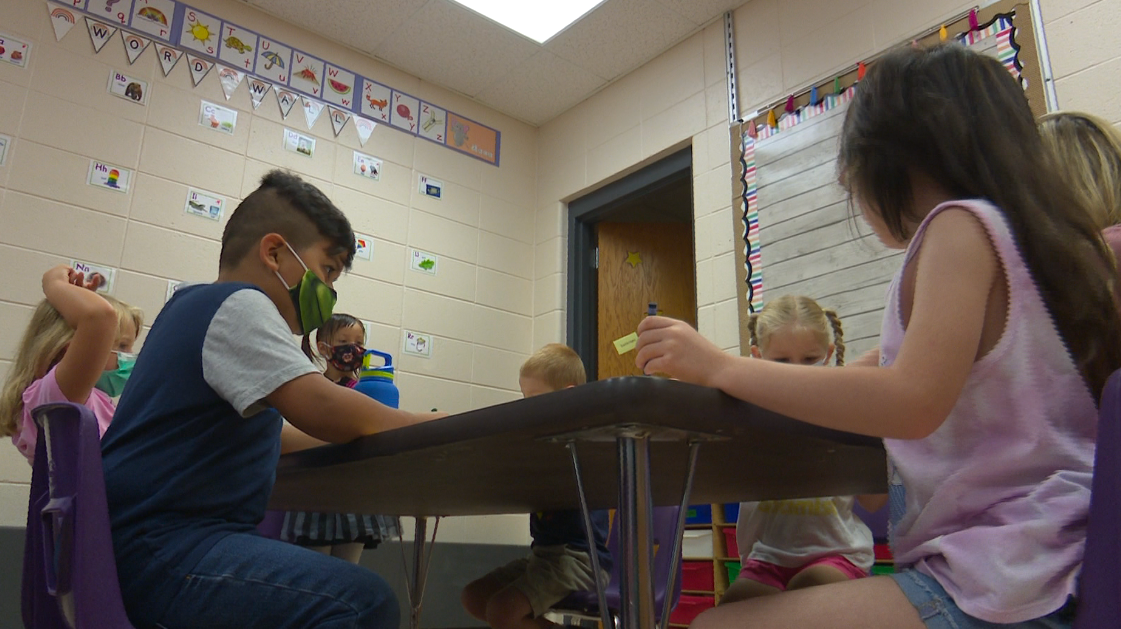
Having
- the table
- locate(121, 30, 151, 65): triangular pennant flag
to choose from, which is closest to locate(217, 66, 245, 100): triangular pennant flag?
locate(121, 30, 151, 65): triangular pennant flag

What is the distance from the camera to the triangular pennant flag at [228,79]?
3.47 meters

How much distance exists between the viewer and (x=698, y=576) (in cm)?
294

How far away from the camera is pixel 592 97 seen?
4418 millimetres

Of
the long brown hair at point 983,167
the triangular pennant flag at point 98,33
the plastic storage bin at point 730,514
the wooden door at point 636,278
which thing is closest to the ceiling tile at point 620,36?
the wooden door at point 636,278

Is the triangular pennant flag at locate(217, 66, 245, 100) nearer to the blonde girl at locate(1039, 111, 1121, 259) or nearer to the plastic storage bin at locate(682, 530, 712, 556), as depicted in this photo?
the plastic storage bin at locate(682, 530, 712, 556)

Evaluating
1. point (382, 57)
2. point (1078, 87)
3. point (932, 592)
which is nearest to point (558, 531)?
point (932, 592)

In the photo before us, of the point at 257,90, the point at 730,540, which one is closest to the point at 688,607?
the point at 730,540

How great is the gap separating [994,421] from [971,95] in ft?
1.18

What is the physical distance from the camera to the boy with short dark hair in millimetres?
909

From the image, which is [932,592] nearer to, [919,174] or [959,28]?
[919,174]

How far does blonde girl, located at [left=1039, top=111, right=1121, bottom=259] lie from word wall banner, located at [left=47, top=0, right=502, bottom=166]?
10.5ft

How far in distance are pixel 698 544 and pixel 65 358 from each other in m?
2.28

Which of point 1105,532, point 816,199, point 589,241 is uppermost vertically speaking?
point 589,241

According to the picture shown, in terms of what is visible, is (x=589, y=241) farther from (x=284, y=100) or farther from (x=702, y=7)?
(x=284, y=100)
